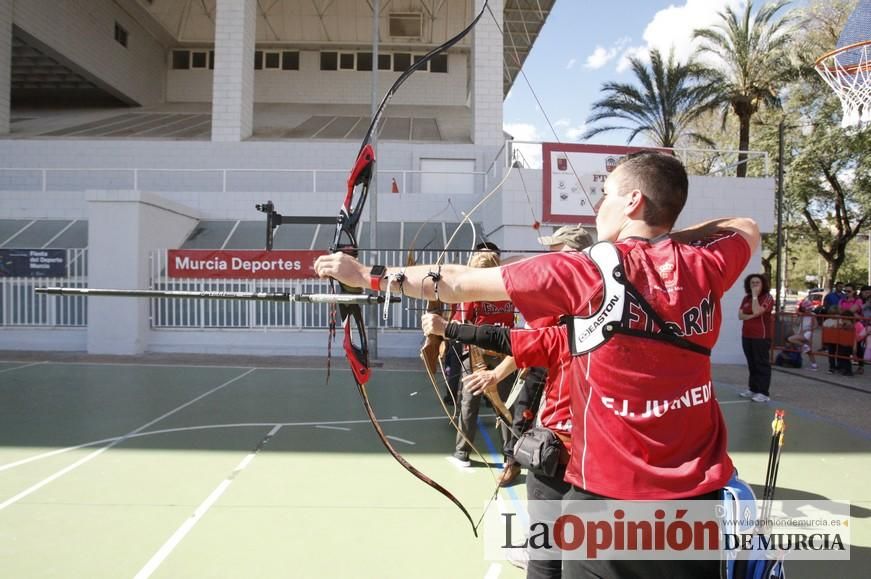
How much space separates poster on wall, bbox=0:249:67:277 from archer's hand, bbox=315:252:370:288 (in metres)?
14.5

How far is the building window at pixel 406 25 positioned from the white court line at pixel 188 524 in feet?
86.4

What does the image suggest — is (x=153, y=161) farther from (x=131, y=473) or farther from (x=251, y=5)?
(x=131, y=473)

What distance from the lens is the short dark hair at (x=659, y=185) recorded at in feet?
5.72

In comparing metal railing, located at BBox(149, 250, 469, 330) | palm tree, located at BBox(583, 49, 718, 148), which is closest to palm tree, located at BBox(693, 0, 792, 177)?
palm tree, located at BBox(583, 49, 718, 148)

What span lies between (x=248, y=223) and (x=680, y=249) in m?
17.0

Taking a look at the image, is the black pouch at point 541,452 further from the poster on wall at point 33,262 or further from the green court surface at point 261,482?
the poster on wall at point 33,262

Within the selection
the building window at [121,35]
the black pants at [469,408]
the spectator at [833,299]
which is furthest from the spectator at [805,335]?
the building window at [121,35]

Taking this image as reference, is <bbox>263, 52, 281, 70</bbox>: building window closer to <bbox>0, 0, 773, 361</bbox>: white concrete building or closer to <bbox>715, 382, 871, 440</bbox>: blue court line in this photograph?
<bbox>0, 0, 773, 361</bbox>: white concrete building

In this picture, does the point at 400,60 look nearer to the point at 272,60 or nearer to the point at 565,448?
the point at 272,60

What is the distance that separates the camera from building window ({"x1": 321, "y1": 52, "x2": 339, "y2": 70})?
29.8m

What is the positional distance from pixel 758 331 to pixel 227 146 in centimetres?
1721

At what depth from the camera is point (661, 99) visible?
2180 cm

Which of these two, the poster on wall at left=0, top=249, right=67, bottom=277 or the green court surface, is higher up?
the poster on wall at left=0, top=249, right=67, bottom=277

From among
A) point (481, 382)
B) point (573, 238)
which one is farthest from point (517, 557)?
point (573, 238)
